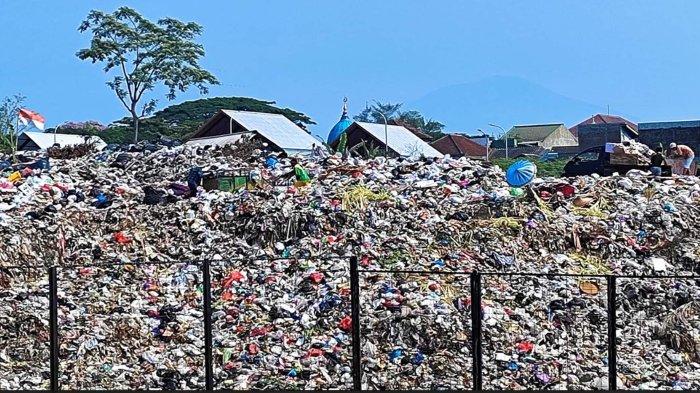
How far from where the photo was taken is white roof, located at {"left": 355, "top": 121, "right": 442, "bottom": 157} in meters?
25.6

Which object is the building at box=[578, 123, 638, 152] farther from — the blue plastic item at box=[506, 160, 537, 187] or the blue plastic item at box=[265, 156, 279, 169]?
the blue plastic item at box=[506, 160, 537, 187]

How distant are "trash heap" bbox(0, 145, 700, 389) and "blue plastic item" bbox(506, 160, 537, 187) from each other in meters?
0.20

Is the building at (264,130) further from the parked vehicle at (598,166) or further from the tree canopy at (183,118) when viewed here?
the tree canopy at (183,118)

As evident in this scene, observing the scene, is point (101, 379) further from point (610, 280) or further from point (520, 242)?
point (520, 242)

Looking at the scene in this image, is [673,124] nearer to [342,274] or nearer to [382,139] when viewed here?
[382,139]

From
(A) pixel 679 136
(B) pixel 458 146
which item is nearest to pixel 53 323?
(A) pixel 679 136

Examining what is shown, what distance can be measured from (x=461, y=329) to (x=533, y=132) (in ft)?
202

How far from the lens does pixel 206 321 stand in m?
6.07

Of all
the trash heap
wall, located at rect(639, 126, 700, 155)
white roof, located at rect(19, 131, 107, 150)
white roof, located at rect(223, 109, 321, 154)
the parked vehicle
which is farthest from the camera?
wall, located at rect(639, 126, 700, 155)

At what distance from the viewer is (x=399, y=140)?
26.7 m

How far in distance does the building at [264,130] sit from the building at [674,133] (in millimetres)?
15287

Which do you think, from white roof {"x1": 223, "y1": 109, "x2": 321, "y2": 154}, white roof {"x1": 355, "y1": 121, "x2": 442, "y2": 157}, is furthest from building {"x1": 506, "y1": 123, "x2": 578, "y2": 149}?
white roof {"x1": 223, "y1": 109, "x2": 321, "y2": 154}

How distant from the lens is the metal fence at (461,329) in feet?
18.6

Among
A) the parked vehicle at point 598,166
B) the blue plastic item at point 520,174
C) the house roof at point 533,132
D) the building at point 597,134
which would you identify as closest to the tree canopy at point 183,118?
the building at point 597,134
